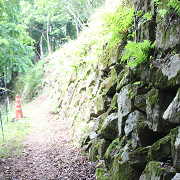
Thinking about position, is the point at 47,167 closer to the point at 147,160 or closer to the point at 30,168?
the point at 30,168

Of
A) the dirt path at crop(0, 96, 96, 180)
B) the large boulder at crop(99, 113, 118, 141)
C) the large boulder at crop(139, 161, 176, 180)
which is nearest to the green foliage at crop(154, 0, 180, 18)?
the large boulder at crop(139, 161, 176, 180)

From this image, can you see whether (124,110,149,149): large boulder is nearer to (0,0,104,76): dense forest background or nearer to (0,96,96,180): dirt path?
(0,96,96,180): dirt path

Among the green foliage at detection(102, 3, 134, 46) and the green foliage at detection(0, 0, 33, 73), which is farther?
the green foliage at detection(0, 0, 33, 73)

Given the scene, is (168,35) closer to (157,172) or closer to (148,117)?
(148,117)

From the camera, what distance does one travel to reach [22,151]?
611 cm

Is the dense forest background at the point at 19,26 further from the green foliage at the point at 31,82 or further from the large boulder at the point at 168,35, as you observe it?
the large boulder at the point at 168,35

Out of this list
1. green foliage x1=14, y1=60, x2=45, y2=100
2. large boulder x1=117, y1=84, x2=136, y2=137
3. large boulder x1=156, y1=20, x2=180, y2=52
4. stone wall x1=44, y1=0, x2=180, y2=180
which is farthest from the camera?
green foliage x1=14, y1=60, x2=45, y2=100

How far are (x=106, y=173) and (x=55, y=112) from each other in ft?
27.1

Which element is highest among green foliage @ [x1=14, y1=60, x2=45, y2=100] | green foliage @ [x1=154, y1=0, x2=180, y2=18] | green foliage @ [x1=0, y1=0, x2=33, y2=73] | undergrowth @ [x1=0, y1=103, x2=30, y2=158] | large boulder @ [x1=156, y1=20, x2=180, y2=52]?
green foliage @ [x1=0, y1=0, x2=33, y2=73]

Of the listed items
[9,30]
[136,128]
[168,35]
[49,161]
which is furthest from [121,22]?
[9,30]

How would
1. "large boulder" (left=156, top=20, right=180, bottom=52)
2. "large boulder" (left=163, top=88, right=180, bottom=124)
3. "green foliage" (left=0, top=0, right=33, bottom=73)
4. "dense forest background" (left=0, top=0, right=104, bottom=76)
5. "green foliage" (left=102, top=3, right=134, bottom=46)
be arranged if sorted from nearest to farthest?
1. "large boulder" (left=163, top=88, right=180, bottom=124)
2. "large boulder" (left=156, top=20, right=180, bottom=52)
3. "green foliage" (left=102, top=3, right=134, bottom=46)
4. "green foliage" (left=0, top=0, right=33, bottom=73)
5. "dense forest background" (left=0, top=0, right=104, bottom=76)

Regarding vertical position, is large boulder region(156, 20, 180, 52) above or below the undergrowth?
above

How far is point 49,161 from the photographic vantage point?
17.3ft

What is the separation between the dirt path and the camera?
14.0 ft
